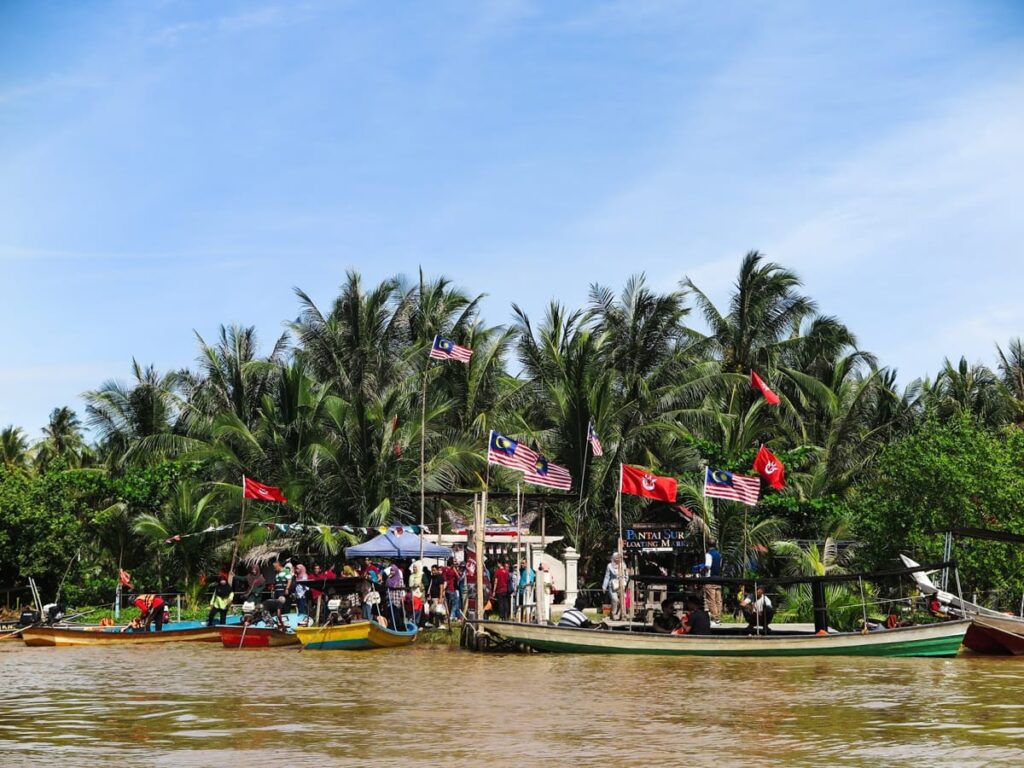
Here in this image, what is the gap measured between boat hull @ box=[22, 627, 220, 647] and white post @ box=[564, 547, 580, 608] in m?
10.6

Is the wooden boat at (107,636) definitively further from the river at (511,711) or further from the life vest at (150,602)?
the river at (511,711)

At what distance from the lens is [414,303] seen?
1795 inches

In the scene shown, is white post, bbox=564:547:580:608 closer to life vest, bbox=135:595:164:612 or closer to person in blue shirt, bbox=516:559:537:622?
person in blue shirt, bbox=516:559:537:622

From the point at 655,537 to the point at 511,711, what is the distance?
64.9 ft

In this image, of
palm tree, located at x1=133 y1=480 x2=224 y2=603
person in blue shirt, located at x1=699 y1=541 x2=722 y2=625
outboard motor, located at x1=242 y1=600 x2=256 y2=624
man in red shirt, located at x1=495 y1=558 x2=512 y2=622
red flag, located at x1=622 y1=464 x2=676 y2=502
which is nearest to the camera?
outboard motor, located at x1=242 y1=600 x2=256 y2=624

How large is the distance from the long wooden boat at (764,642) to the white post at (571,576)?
10.4 meters

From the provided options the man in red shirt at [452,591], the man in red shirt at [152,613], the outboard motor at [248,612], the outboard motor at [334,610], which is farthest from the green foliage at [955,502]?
the man in red shirt at [152,613]

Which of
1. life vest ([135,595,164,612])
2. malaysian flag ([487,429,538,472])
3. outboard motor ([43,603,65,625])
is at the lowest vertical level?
outboard motor ([43,603,65,625])

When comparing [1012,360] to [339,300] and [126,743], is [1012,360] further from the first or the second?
[126,743]

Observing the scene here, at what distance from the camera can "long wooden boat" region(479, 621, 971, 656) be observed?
77.7 feet

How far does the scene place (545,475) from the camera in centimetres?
2847

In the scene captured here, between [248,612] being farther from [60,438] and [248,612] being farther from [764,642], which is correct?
[60,438]

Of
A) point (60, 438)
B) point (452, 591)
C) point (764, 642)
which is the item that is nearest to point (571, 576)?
point (452, 591)

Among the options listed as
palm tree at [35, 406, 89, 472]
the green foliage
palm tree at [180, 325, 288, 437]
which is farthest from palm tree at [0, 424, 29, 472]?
the green foliage
